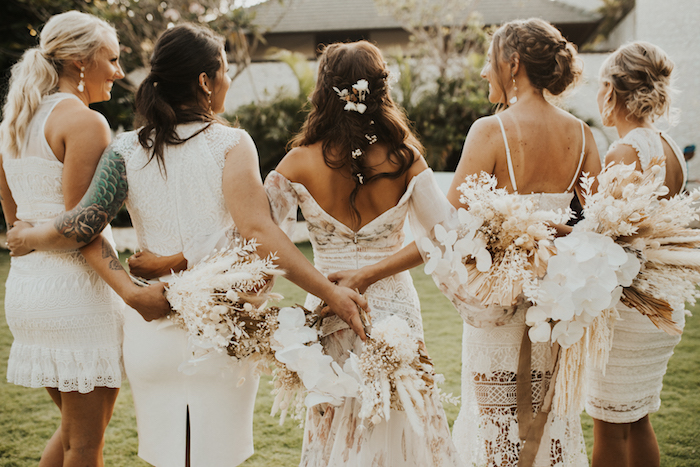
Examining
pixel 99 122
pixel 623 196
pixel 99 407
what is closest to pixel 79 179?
pixel 99 122

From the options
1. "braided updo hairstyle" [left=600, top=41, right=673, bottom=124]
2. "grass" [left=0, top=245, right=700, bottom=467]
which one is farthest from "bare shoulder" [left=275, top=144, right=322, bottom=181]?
"grass" [left=0, top=245, right=700, bottom=467]

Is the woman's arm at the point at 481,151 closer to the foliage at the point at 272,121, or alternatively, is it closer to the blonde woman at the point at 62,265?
the blonde woman at the point at 62,265

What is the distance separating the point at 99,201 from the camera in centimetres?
195

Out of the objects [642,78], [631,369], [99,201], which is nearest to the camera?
[99,201]

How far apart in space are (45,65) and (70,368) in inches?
47.1

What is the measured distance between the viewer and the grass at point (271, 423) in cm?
319

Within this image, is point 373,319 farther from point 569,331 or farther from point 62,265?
point 62,265

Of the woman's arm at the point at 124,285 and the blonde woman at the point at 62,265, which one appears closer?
the woman's arm at the point at 124,285

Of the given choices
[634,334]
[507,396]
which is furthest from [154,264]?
[634,334]

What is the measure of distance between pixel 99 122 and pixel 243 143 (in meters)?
0.60

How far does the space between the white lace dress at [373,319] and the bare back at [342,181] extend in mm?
32

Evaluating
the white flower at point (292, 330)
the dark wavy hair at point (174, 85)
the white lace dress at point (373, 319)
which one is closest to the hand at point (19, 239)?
the dark wavy hair at point (174, 85)

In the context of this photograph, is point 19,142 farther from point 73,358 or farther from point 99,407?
point 99,407

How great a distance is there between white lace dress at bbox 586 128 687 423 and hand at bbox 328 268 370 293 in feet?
3.46
